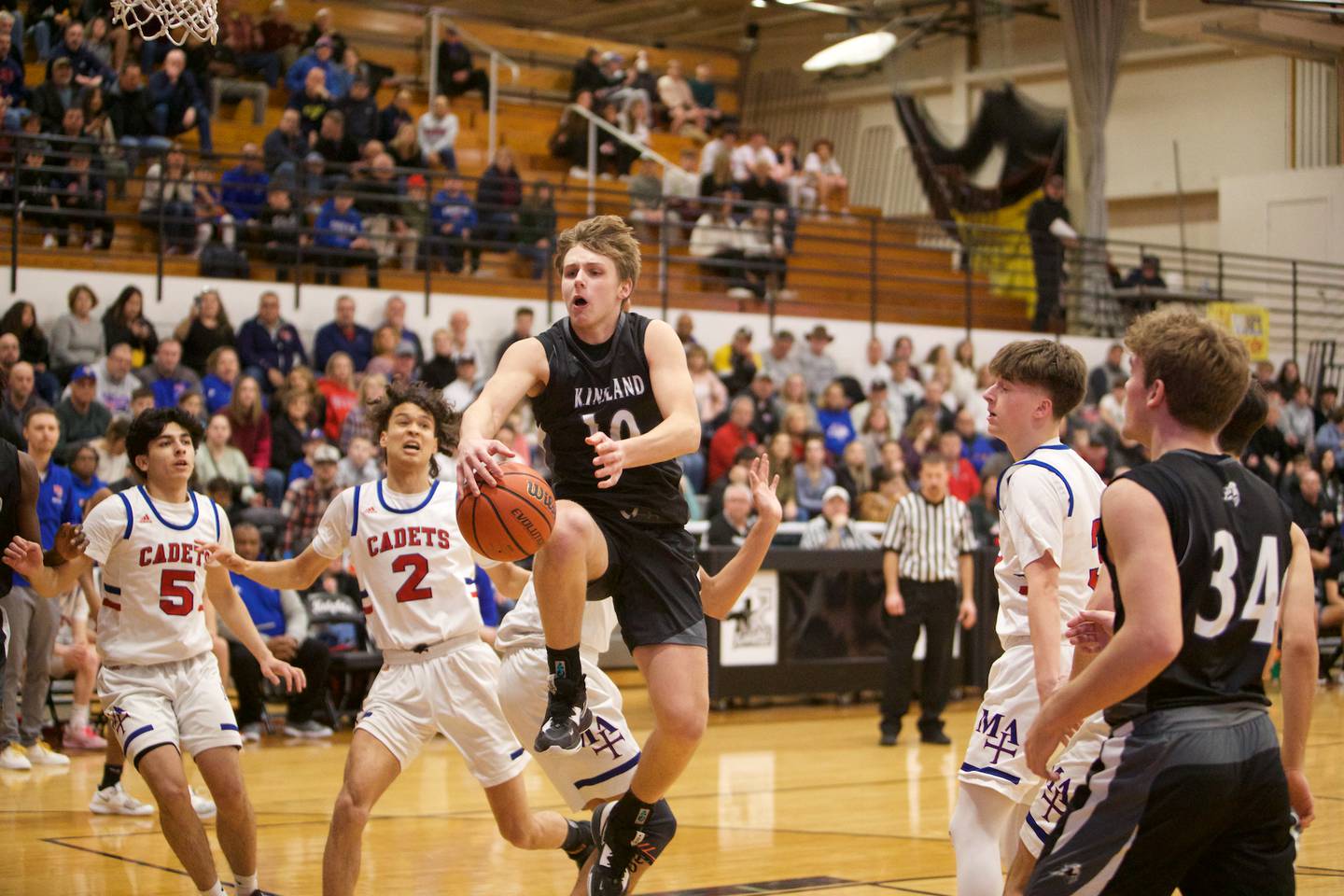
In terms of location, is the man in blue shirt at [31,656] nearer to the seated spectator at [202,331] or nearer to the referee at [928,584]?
the seated spectator at [202,331]

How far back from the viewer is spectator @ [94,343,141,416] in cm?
1193

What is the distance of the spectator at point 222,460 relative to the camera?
36.9ft

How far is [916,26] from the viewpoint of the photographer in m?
23.4

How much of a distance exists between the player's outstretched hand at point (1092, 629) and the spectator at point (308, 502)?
8056 millimetres

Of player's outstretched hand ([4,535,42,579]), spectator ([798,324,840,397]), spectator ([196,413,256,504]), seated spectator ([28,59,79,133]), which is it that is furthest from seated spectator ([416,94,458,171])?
player's outstretched hand ([4,535,42,579])

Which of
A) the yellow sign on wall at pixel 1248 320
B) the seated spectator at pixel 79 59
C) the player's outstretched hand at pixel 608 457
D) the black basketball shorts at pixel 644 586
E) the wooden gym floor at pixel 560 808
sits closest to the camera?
the player's outstretched hand at pixel 608 457

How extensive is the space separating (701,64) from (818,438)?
34.7 ft

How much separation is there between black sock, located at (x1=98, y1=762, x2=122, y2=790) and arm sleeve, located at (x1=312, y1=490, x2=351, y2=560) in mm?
2659

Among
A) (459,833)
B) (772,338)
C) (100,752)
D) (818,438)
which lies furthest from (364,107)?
(459,833)

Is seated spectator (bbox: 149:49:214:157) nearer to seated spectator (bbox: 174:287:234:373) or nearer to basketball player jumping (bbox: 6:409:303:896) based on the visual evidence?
seated spectator (bbox: 174:287:234:373)

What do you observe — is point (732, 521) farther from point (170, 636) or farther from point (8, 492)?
point (8, 492)

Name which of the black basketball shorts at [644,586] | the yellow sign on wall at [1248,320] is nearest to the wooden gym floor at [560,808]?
the black basketball shorts at [644,586]

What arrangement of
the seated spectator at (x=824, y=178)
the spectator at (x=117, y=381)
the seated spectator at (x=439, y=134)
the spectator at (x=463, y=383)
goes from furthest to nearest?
the seated spectator at (x=824, y=178) → the seated spectator at (x=439, y=134) → the spectator at (x=463, y=383) → the spectator at (x=117, y=381)

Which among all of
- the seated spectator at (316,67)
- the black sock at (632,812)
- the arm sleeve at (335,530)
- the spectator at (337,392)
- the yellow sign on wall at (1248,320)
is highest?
the seated spectator at (316,67)
